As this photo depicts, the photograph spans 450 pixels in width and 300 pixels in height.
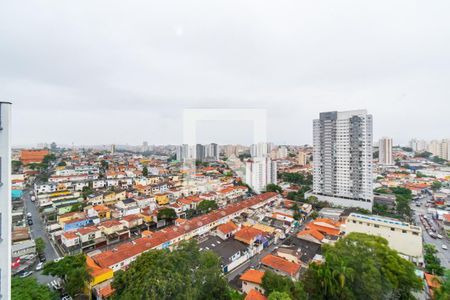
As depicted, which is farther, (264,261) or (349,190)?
(349,190)

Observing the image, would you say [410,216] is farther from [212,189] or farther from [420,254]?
[212,189]

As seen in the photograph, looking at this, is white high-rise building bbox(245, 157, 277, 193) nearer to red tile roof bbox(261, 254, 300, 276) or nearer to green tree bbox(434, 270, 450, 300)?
red tile roof bbox(261, 254, 300, 276)

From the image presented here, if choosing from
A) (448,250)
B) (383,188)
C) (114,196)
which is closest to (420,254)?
(448,250)

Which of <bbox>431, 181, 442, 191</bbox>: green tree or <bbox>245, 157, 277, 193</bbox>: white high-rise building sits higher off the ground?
<bbox>245, 157, 277, 193</bbox>: white high-rise building

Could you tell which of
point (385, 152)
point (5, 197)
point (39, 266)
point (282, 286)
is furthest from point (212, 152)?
point (385, 152)

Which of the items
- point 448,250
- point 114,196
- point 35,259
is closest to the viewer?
point 35,259

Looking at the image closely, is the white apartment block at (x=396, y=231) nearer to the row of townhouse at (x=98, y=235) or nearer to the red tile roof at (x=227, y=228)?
the red tile roof at (x=227, y=228)

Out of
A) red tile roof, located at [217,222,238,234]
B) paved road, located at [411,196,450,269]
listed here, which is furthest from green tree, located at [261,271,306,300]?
paved road, located at [411,196,450,269]

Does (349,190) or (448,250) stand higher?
(349,190)
